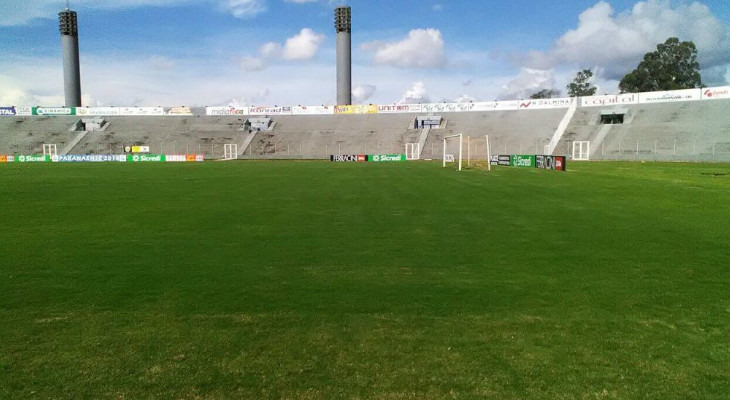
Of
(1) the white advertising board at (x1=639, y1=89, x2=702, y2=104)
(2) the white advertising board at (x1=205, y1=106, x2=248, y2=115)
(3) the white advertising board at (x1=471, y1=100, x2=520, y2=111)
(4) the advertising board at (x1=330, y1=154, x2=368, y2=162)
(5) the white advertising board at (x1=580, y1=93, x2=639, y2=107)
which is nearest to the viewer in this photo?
(1) the white advertising board at (x1=639, y1=89, x2=702, y2=104)

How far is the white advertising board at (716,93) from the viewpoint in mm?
55272

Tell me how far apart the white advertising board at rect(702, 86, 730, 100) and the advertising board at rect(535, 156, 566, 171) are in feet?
99.7

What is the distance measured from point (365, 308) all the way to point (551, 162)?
34.4 m

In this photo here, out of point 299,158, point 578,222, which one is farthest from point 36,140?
point 578,222

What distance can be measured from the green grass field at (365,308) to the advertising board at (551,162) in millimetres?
23188

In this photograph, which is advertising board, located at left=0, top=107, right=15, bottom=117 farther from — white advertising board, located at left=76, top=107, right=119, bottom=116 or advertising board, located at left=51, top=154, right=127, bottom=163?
advertising board, located at left=51, top=154, right=127, bottom=163

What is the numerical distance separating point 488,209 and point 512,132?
2100 inches

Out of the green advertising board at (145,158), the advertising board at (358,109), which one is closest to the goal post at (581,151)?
the advertising board at (358,109)

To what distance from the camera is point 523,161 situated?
42.8 metres

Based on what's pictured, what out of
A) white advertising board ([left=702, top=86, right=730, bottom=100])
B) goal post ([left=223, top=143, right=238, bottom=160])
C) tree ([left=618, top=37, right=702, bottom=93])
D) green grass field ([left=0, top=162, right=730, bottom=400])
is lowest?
green grass field ([left=0, top=162, right=730, bottom=400])

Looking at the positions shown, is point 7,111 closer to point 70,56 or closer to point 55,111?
point 55,111

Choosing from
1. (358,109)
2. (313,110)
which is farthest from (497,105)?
(313,110)

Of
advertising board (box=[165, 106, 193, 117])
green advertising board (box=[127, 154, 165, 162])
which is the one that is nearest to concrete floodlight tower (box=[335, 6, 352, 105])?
advertising board (box=[165, 106, 193, 117])

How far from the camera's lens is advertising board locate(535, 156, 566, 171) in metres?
35.3
